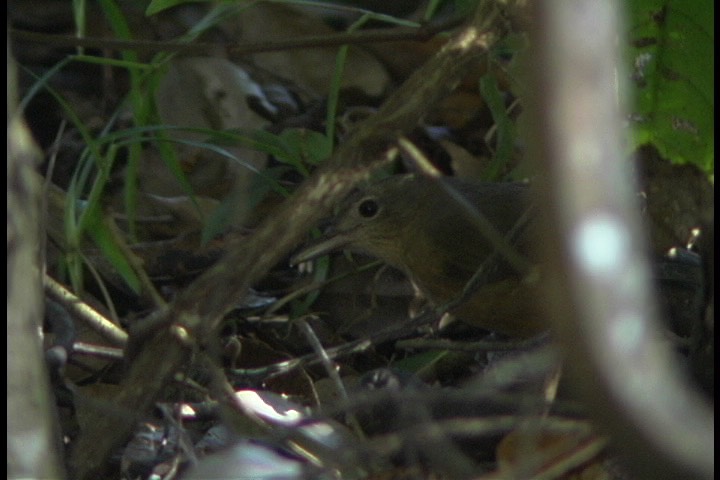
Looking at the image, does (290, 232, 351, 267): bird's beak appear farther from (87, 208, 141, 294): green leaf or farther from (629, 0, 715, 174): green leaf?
(629, 0, 715, 174): green leaf

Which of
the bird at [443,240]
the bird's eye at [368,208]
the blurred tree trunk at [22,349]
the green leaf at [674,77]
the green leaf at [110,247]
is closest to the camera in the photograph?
the blurred tree trunk at [22,349]

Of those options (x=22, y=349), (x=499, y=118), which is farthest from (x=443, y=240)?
(x=22, y=349)

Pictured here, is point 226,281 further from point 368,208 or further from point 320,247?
point 368,208

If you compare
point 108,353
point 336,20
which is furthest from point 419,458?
point 336,20

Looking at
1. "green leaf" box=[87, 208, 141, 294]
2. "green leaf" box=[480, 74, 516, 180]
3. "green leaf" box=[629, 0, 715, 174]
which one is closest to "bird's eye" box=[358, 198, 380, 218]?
"green leaf" box=[480, 74, 516, 180]

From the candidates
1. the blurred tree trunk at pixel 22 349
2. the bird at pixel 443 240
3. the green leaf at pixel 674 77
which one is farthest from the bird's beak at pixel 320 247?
the blurred tree trunk at pixel 22 349

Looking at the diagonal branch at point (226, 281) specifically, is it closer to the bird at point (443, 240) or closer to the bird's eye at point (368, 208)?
the bird at point (443, 240)

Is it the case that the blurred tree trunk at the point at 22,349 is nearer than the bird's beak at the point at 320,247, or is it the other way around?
the blurred tree trunk at the point at 22,349
